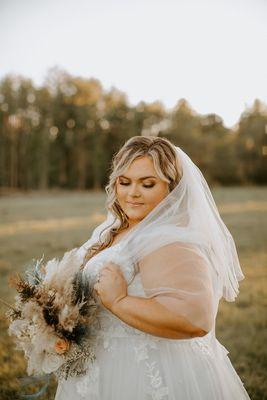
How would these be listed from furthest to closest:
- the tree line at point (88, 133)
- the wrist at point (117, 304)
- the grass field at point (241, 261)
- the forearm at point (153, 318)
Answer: the tree line at point (88, 133)
the grass field at point (241, 261)
the wrist at point (117, 304)
the forearm at point (153, 318)

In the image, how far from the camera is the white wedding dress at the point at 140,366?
7.64 feet

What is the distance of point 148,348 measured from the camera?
2.39 m

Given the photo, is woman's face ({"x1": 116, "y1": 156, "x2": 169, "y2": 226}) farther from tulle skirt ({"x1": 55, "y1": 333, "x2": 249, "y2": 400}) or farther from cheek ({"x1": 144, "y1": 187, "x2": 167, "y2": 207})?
tulle skirt ({"x1": 55, "y1": 333, "x2": 249, "y2": 400})

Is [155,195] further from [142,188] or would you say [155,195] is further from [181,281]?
[181,281]

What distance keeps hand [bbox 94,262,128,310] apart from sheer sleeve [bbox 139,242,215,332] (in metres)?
0.11

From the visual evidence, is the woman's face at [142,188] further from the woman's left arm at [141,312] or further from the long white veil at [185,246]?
the woman's left arm at [141,312]

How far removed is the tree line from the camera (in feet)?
132

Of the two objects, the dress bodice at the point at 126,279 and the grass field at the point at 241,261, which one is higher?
the dress bodice at the point at 126,279

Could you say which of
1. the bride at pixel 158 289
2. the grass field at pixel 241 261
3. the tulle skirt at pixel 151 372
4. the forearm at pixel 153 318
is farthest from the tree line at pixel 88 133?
the forearm at pixel 153 318

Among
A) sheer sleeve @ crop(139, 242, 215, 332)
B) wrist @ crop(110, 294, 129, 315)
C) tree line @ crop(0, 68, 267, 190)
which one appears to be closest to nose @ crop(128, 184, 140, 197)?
sheer sleeve @ crop(139, 242, 215, 332)

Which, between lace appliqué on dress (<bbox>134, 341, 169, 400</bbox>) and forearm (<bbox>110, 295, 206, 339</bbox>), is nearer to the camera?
forearm (<bbox>110, 295, 206, 339</bbox>)

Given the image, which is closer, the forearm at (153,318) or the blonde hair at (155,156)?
the forearm at (153,318)

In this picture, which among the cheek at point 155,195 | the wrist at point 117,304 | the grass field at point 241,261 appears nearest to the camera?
the wrist at point 117,304

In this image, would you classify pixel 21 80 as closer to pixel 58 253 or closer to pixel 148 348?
pixel 58 253
